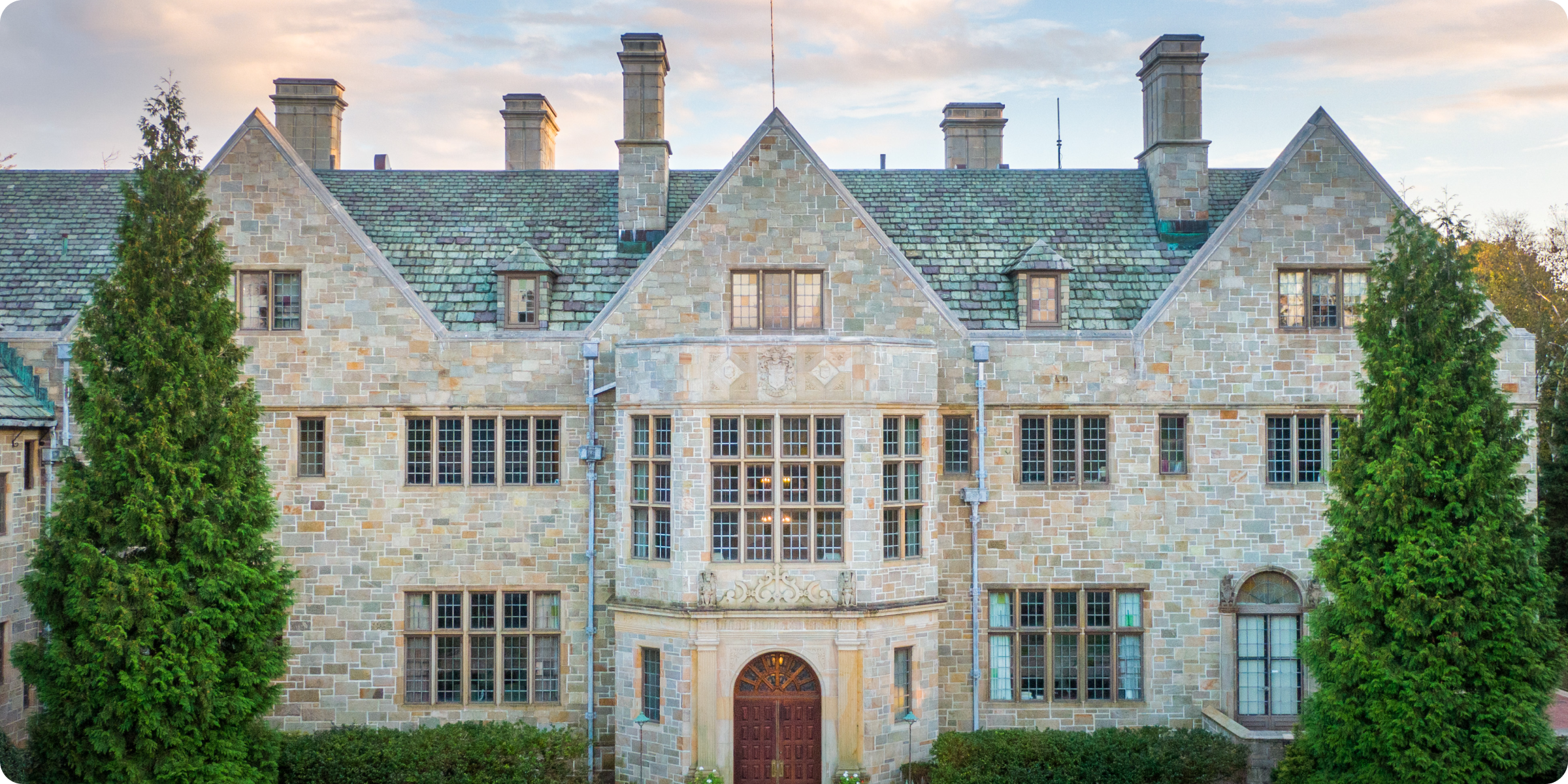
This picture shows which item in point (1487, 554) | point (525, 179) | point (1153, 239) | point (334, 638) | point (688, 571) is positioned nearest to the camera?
point (1487, 554)

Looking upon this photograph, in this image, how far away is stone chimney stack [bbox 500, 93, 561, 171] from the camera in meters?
27.6

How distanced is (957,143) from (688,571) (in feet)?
47.3

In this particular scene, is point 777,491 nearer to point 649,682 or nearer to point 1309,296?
point 649,682

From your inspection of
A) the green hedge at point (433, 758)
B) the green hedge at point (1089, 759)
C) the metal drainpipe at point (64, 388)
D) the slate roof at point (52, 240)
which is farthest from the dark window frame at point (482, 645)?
the slate roof at point (52, 240)

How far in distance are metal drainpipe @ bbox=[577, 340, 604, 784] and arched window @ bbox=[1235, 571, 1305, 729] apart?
12.5 metres

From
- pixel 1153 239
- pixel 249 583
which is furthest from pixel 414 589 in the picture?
pixel 1153 239

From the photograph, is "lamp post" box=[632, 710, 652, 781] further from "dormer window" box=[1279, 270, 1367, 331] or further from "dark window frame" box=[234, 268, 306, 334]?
"dormer window" box=[1279, 270, 1367, 331]

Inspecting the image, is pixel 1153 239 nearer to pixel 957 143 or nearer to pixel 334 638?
pixel 957 143

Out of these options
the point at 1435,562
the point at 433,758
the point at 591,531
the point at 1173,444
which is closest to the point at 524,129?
the point at 591,531

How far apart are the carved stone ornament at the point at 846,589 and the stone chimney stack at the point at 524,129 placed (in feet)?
46.1

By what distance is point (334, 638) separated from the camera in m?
21.3

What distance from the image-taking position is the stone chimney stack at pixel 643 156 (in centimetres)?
2358

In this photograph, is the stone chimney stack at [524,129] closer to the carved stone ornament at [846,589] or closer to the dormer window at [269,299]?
the dormer window at [269,299]

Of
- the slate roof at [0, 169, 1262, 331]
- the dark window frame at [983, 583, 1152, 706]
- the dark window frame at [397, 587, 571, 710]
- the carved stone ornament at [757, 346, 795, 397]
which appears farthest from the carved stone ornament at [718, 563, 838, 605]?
the slate roof at [0, 169, 1262, 331]
